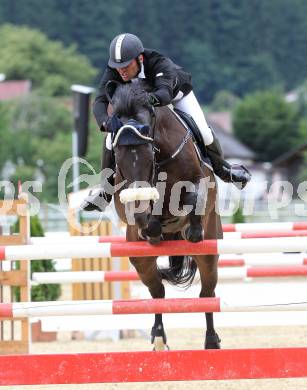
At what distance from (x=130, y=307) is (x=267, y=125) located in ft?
219

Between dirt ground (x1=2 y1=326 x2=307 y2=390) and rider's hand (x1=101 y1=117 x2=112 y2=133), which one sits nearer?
rider's hand (x1=101 y1=117 x2=112 y2=133)

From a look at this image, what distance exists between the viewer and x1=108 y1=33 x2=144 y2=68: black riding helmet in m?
5.27

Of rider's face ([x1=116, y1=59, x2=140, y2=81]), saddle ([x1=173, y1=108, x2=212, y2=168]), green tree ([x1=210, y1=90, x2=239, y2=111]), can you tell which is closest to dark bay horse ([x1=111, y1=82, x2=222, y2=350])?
saddle ([x1=173, y1=108, x2=212, y2=168])

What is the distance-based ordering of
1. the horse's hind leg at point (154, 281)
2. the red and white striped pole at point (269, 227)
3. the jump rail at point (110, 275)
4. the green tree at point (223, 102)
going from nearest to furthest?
the horse's hind leg at point (154, 281) → the red and white striped pole at point (269, 227) → the jump rail at point (110, 275) → the green tree at point (223, 102)

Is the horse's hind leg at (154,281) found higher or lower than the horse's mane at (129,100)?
lower

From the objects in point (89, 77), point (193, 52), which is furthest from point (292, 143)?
point (193, 52)

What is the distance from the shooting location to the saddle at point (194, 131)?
598 cm

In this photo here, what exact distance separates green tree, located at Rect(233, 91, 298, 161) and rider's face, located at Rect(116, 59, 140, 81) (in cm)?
6518

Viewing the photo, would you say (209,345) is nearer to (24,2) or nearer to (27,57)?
(27,57)

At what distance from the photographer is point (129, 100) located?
5.02 meters

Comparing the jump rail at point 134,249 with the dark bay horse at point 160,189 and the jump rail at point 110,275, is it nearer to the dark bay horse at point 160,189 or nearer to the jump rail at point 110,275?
the dark bay horse at point 160,189

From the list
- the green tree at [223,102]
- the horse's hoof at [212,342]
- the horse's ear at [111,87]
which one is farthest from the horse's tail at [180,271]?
the green tree at [223,102]

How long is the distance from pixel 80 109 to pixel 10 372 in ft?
43.6

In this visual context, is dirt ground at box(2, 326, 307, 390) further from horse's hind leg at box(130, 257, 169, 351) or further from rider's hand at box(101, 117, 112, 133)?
rider's hand at box(101, 117, 112, 133)
